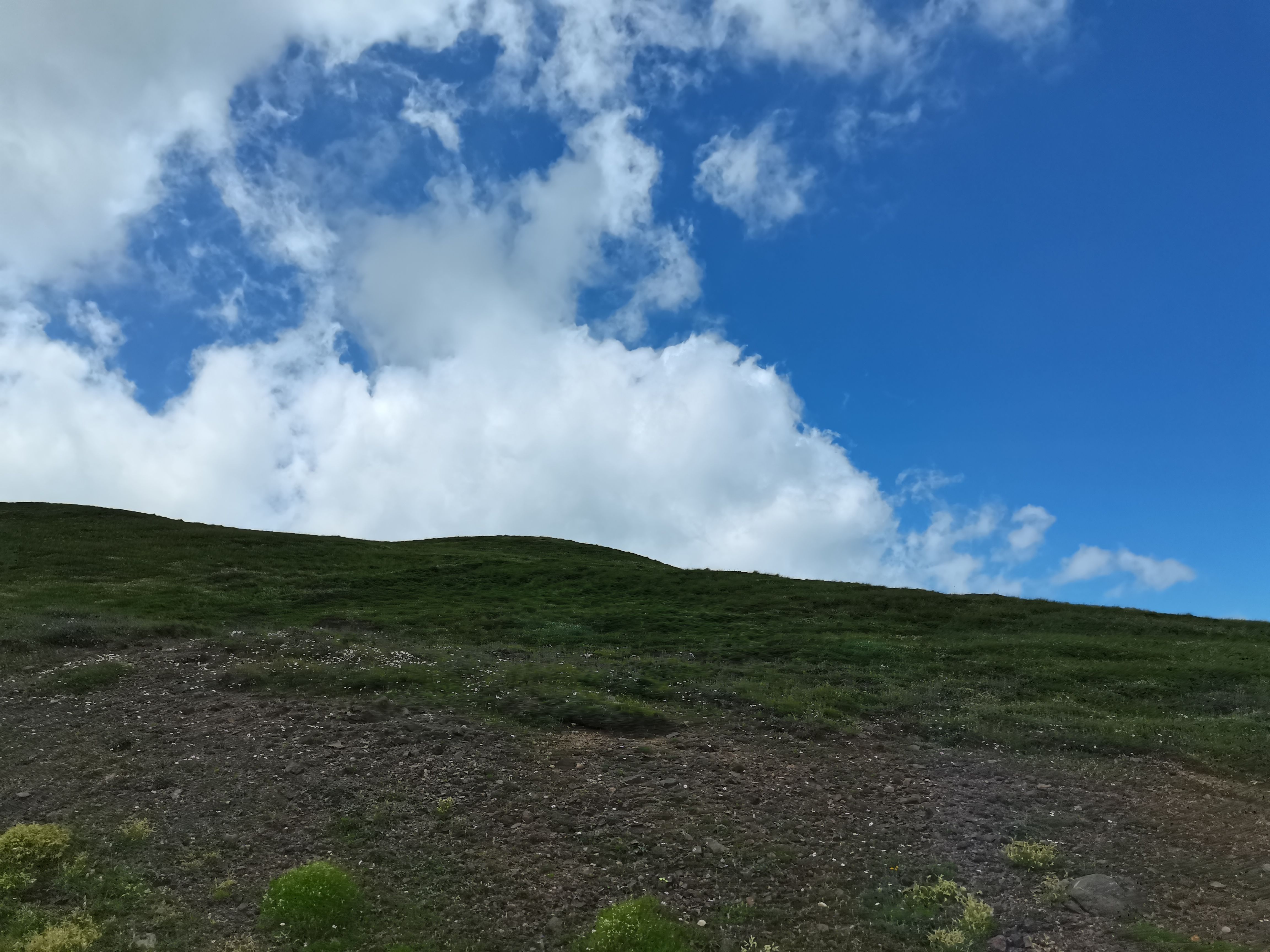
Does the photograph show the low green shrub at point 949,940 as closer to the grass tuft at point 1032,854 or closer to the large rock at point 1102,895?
the large rock at point 1102,895

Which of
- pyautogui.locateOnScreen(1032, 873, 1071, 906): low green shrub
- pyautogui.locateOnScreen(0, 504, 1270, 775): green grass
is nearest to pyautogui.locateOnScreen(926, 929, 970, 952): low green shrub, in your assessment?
pyautogui.locateOnScreen(1032, 873, 1071, 906): low green shrub

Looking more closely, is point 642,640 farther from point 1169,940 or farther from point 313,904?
point 1169,940

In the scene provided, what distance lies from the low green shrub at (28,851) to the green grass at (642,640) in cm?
1105

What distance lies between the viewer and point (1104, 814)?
69.5 feet

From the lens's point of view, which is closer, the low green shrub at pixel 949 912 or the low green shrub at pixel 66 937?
the low green shrub at pixel 66 937

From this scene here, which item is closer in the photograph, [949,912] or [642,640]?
[949,912]

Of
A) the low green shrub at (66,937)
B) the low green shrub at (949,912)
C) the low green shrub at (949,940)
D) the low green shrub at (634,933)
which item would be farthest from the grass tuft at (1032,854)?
the low green shrub at (66,937)

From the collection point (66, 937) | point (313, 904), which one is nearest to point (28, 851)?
point (66, 937)

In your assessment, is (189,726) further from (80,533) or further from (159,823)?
(80,533)

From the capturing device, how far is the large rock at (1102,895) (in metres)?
16.5

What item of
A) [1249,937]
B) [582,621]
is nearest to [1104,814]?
[1249,937]

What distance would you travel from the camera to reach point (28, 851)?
57.5 feet

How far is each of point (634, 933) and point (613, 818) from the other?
4600 mm

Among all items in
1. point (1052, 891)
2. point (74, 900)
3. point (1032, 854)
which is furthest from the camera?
point (1032, 854)
